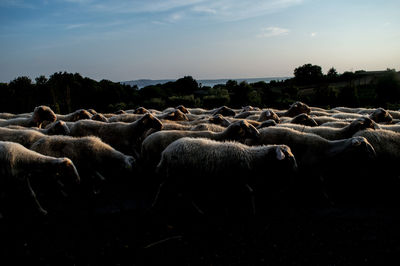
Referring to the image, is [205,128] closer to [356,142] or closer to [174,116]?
[174,116]

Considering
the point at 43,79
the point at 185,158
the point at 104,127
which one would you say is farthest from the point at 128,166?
the point at 43,79

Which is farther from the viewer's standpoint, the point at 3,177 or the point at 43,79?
the point at 43,79

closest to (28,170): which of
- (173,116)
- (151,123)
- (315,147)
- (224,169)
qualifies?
(151,123)

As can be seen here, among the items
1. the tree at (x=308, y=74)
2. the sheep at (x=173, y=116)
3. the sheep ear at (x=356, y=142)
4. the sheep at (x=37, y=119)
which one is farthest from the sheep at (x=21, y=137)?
the tree at (x=308, y=74)

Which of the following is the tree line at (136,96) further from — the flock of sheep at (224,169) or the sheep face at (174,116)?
the flock of sheep at (224,169)

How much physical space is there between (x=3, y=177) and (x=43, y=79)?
36391mm

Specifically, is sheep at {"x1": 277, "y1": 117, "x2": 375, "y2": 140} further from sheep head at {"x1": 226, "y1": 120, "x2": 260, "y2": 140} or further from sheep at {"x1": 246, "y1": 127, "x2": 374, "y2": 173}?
sheep head at {"x1": 226, "y1": 120, "x2": 260, "y2": 140}

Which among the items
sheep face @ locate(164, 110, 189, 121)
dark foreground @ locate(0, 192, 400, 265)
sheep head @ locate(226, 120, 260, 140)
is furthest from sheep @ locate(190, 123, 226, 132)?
dark foreground @ locate(0, 192, 400, 265)

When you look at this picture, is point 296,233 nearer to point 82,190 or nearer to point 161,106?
point 82,190

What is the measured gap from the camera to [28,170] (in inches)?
235

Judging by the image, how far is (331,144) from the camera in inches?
269

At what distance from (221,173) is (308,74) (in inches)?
2684

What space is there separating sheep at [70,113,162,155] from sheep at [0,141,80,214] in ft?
10.8

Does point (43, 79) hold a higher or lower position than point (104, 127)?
higher
